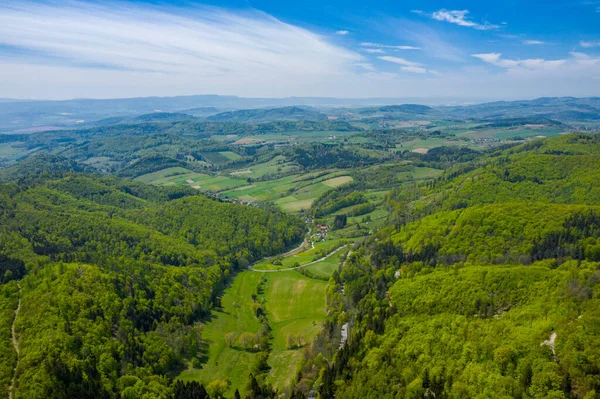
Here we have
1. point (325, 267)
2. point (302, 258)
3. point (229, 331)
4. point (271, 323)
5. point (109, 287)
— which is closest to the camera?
point (109, 287)

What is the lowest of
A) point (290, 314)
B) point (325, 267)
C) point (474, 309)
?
point (290, 314)

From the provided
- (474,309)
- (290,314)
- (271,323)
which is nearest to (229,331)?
(271,323)

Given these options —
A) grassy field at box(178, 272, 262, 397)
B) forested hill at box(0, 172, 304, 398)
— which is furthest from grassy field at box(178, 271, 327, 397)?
forested hill at box(0, 172, 304, 398)

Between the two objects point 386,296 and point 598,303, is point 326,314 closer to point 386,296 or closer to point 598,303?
point 386,296

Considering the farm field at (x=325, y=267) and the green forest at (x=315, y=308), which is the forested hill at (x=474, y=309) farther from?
the farm field at (x=325, y=267)

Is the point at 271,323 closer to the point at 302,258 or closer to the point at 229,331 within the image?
the point at 229,331
